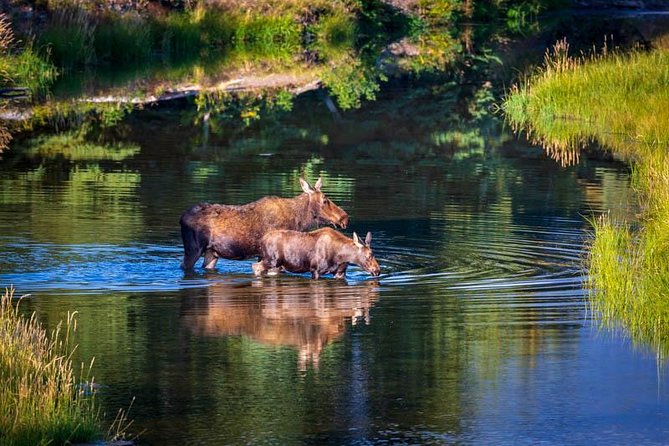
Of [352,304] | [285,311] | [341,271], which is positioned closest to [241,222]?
[341,271]

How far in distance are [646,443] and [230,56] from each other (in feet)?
135

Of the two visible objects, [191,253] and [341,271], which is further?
[191,253]

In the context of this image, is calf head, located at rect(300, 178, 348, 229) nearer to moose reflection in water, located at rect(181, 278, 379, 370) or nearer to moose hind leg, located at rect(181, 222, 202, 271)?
moose reflection in water, located at rect(181, 278, 379, 370)

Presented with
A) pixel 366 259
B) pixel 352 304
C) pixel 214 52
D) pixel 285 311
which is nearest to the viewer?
pixel 285 311

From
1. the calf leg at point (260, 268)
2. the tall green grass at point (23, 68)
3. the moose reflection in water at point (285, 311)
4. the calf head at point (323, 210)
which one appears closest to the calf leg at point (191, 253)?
the calf leg at point (260, 268)

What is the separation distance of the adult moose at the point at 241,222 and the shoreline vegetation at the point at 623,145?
11.6 feet

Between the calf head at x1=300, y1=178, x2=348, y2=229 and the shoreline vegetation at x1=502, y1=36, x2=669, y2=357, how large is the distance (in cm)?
316

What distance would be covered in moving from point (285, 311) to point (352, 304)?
2.79ft

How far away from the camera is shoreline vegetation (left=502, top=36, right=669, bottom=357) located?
14.6 metres

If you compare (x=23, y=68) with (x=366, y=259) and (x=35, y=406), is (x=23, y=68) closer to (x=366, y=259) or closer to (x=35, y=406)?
(x=366, y=259)

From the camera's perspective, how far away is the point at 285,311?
49.2 ft

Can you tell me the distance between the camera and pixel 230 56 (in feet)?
165

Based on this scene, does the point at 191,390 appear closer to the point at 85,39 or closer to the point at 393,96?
the point at 393,96

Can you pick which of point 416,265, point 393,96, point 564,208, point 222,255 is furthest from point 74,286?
point 393,96
